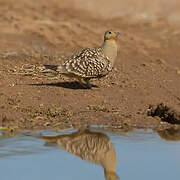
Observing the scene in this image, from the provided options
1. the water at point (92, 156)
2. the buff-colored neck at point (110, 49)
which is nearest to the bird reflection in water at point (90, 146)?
the water at point (92, 156)

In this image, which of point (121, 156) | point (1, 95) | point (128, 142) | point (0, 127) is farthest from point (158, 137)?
point (1, 95)

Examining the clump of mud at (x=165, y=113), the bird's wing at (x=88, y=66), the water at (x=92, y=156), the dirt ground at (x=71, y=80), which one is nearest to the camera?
the water at (x=92, y=156)

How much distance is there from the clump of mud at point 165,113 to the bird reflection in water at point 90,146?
120cm

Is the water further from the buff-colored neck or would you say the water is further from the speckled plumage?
the buff-colored neck

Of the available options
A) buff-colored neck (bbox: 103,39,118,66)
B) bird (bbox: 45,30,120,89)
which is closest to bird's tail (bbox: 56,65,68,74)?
bird (bbox: 45,30,120,89)

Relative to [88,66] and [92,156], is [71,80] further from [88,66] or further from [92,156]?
[92,156]

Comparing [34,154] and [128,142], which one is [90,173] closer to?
[34,154]

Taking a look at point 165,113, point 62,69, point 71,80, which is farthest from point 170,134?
point 71,80

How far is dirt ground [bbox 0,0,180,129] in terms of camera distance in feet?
24.2

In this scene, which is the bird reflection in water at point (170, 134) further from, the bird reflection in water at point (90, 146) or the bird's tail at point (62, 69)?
the bird's tail at point (62, 69)

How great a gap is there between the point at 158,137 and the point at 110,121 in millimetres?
844

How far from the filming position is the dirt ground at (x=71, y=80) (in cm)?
738

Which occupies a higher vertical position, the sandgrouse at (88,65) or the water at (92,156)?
the sandgrouse at (88,65)

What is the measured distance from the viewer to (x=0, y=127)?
6602mm
